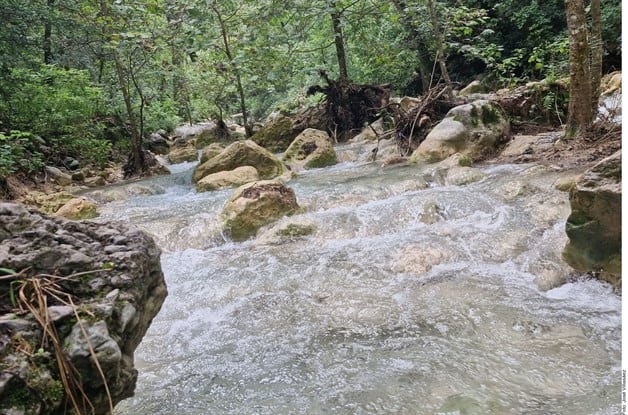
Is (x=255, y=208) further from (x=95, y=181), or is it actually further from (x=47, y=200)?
(x=95, y=181)

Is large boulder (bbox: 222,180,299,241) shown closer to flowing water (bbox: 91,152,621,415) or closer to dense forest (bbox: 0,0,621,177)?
flowing water (bbox: 91,152,621,415)

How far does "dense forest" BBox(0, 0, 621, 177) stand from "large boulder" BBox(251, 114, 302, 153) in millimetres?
775

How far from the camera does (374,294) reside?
358 cm

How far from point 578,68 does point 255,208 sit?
4580 mm

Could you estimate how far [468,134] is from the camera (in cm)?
792

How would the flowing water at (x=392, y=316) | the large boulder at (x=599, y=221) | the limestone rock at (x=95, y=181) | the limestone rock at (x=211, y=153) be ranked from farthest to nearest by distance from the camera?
the limestone rock at (x=211, y=153)
the limestone rock at (x=95, y=181)
the large boulder at (x=599, y=221)
the flowing water at (x=392, y=316)

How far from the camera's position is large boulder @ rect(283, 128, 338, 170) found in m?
9.65

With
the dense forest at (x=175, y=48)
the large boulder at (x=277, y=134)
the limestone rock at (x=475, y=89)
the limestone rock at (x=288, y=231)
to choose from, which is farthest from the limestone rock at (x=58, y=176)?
the limestone rock at (x=475, y=89)

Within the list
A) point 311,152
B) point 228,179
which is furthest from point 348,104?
point 228,179

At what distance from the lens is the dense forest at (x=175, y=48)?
26.9 feet

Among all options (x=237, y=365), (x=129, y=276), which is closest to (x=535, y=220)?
(x=237, y=365)

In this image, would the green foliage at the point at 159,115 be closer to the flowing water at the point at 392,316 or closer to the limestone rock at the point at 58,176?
the limestone rock at the point at 58,176

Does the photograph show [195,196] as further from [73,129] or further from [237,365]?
[237,365]

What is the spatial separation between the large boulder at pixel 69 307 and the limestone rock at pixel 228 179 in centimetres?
594
